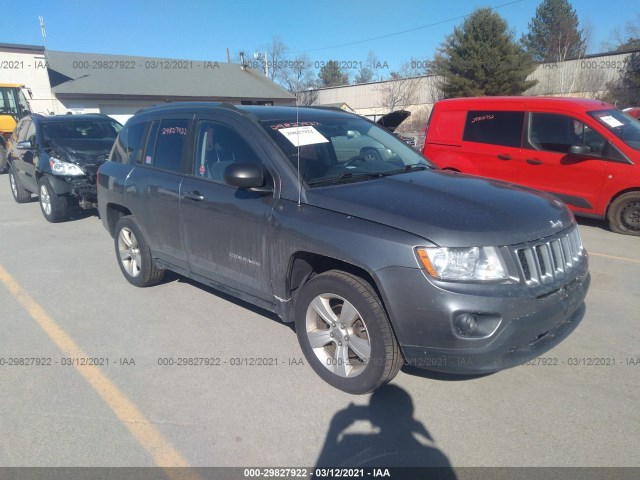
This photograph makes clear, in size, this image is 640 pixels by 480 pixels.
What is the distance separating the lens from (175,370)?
3529 mm

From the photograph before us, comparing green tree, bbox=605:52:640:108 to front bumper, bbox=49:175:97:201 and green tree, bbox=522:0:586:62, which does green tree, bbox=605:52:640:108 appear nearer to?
green tree, bbox=522:0:586:62

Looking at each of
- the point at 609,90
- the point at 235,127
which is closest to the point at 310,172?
the point at 235,127

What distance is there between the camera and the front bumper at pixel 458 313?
2.59m

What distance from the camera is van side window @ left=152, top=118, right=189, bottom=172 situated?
14.0 ft

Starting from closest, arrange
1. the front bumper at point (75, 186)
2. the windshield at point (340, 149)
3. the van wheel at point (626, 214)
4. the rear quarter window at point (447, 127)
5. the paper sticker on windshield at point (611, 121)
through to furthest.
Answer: the windshield at point (340, 149) → the van wheel at point (626, 214) → the paper sticker on windshield at point (611, 121) → the front bumper at point (75, 186) → the rear quarter window at point (447, 127)

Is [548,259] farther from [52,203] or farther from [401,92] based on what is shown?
[401,92]

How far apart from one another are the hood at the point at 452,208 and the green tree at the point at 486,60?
36477 millimetres

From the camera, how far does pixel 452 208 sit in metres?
2.95

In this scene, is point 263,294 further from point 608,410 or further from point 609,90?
point 609,90

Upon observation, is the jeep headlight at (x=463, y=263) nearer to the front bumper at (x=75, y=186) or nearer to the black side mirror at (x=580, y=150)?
the black side mirror at (x=580, y=150)

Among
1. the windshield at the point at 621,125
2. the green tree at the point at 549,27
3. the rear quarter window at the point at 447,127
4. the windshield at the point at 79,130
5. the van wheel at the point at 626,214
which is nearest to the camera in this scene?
the van wheel at the point at 626,214

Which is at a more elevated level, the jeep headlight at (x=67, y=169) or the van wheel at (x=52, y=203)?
the jeep headlight at (x=67, y=169)

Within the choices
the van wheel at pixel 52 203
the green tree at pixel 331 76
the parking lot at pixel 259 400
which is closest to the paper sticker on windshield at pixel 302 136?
the parking lot at pixel 259 400

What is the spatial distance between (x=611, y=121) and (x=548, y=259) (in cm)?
542
